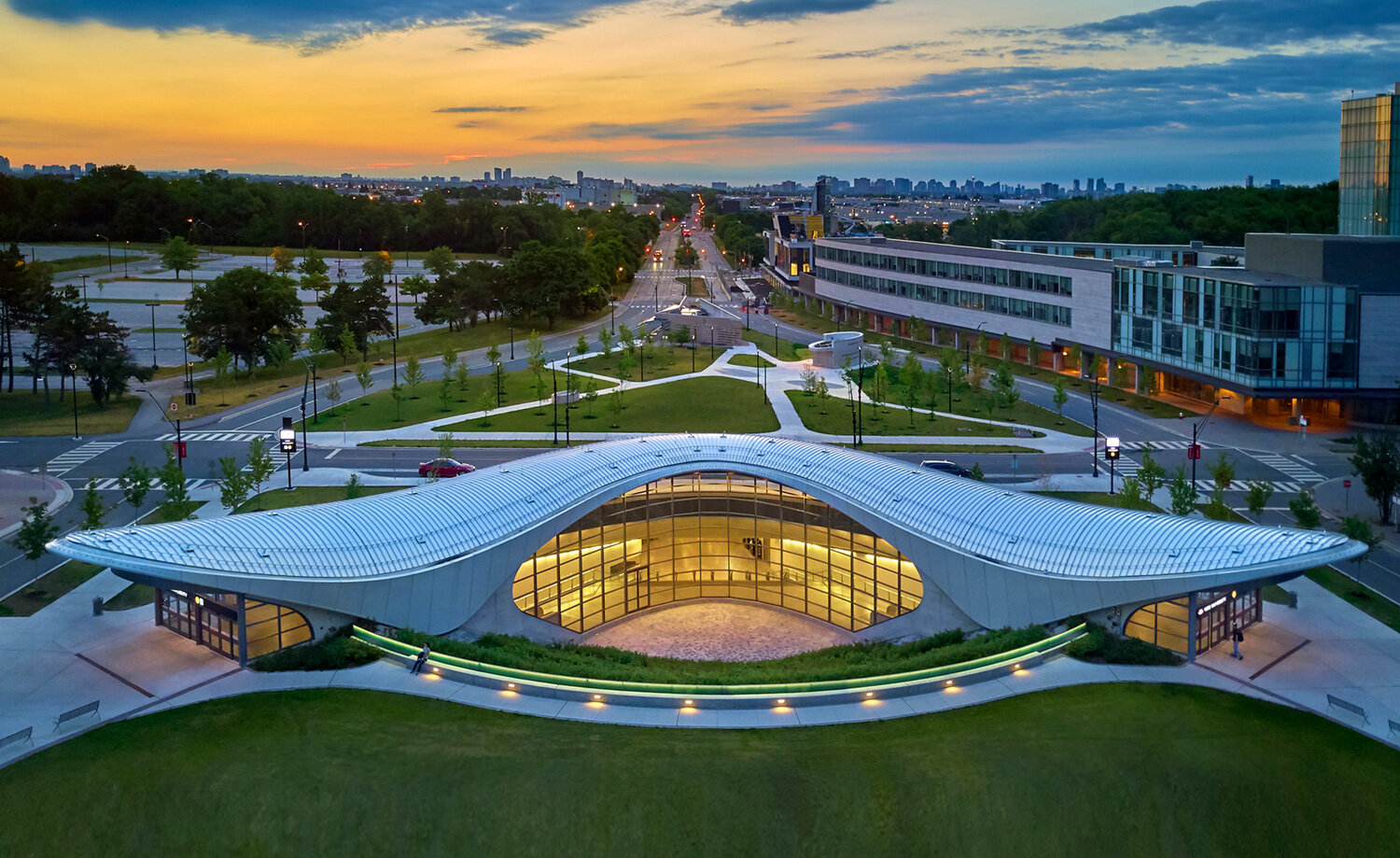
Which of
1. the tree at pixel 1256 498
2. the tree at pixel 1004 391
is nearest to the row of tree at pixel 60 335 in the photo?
the tree at pixel 1004 391

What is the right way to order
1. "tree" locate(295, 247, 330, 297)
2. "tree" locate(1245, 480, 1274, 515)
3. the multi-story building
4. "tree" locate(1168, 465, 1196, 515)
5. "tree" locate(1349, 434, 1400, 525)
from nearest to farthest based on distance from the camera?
"tree" locate(1168, 465, 1196, 515) < "tree" locate(1245, 480, 1274, 515) < "tree" locate(1349, 434, 1400, 525) < the multi-story building < "tree" locate(295, 247, 330, 297)

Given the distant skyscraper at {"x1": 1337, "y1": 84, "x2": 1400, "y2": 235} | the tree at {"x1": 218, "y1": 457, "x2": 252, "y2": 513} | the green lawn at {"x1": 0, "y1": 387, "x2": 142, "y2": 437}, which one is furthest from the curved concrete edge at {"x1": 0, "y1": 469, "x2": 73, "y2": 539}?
the distant skyscraper at {"x1": 1337, "y1": 84, "x2": 1400, "y2": 235}

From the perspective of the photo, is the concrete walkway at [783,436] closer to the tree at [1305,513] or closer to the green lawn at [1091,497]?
the green lawn at [1091,497]

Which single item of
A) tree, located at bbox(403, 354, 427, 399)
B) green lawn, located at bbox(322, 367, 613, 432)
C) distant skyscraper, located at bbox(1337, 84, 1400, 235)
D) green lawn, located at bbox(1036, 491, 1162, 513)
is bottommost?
green lawn, located at bbox(1036, 491, 1162, 513)

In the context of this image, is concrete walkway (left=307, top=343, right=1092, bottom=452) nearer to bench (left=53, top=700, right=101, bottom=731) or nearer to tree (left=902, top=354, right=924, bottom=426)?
tree (left=902, top=354, right=924, bottom=426)

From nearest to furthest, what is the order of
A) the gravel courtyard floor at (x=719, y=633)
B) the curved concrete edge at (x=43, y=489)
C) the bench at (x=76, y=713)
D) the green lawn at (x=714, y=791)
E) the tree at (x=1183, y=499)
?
the green lawn at (x=714, y=791)
the bench at (x=76, y=713)
the gravel courtyard floor at (x=719, y=633)
the tree at (x=1183, y=499)
the curved concrete edge at (x=43, y=489)

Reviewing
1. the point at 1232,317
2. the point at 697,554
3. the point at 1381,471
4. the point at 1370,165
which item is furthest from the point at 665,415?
the point at 1370,165

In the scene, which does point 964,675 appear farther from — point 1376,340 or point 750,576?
point 1376,340
